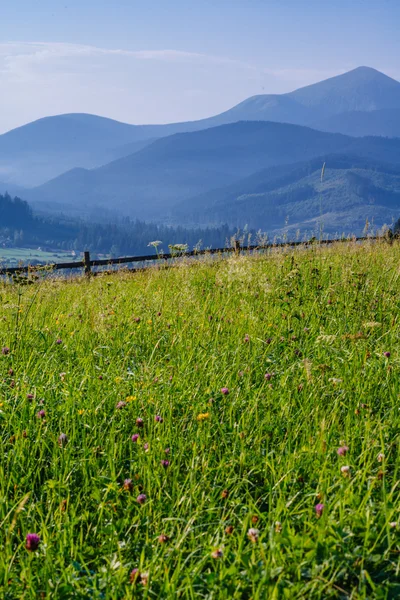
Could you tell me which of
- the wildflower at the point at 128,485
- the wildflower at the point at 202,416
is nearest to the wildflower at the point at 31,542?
the wildflower at the point at 128,485

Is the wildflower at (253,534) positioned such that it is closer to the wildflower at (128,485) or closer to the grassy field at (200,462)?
the grassy field at (200,462)

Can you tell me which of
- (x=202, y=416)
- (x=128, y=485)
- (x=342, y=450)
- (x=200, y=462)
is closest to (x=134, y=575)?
(x=128, y=485)

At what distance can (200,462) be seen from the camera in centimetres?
362

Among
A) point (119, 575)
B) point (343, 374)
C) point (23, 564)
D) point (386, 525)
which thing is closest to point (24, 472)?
point (23, 564)

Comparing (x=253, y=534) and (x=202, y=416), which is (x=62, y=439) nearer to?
(x=202, y=416)

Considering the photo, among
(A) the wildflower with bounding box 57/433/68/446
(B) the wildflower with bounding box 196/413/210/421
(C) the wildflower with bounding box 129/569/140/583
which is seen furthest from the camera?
(B) the wildflower with bounding box 196/413/210/421

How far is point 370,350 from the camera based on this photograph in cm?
540

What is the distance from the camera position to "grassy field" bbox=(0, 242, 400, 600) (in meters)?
2.60

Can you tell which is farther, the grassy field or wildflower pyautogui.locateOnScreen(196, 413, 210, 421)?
wildflower pyautogui.locateOnScreen(196, 413, 210, 421)

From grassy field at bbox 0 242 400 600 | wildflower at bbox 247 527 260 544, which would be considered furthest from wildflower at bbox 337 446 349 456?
wildflower at bbox 247 527 260 544

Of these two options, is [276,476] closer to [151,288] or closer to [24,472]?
[24,472]

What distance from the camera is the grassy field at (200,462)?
2.60 m

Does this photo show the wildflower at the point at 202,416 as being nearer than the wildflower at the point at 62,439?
No

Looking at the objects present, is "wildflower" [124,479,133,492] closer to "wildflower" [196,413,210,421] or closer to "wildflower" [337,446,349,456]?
"wildflower" [196,413,210,421]
